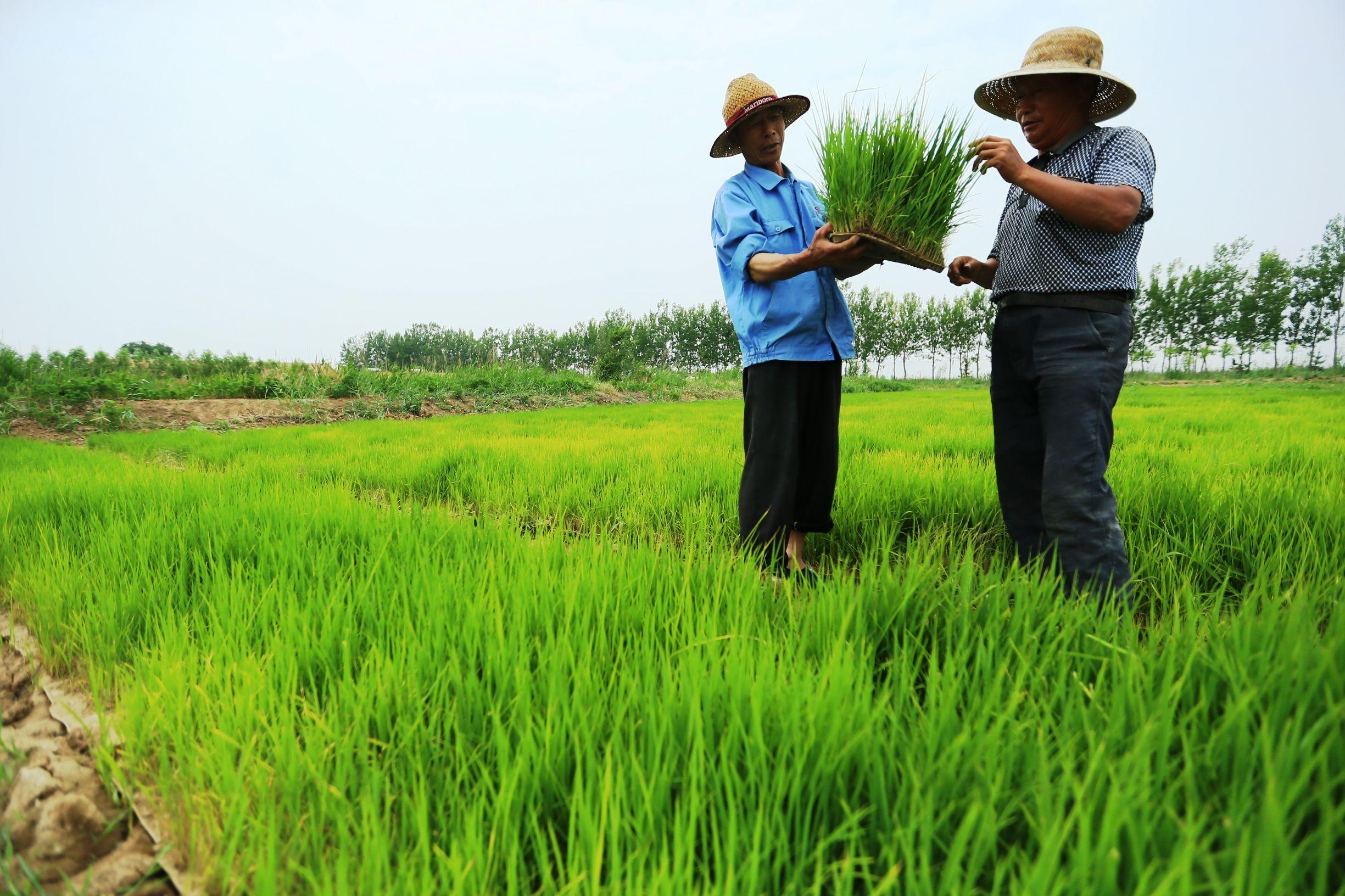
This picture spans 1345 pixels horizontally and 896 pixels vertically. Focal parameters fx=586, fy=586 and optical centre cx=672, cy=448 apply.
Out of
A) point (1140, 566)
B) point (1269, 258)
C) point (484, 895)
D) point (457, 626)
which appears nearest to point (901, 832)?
point (484, 895)

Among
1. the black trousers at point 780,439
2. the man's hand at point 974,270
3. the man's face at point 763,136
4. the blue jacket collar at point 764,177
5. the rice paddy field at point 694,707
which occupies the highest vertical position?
the man's face at point 763,136

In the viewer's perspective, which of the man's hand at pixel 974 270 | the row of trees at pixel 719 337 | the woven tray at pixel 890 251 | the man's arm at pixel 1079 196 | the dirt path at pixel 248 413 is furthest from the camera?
the row of trees at pixel 719 337

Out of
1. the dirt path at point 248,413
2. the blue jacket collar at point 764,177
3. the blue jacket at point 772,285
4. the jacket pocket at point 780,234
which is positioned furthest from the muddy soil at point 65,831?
the dirt path at point 248,413

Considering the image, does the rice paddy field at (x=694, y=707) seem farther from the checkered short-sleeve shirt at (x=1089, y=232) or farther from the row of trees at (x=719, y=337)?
the row of trees at (x=719, y=337)

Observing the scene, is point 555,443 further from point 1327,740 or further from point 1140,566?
point 1327,740

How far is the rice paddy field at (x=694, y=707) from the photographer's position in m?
0.72

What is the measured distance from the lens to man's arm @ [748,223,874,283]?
71.3 inches

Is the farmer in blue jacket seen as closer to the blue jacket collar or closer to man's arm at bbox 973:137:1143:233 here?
the blue jacket collar

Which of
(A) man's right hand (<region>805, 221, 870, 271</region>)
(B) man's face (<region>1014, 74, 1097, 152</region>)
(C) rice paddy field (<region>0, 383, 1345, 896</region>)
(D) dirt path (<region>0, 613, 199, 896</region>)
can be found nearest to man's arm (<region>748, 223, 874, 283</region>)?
(A) man's right hand (<region>805, 221, 870, 271</region>)

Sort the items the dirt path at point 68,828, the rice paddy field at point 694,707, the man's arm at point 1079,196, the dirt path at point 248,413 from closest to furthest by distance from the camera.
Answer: the rice paddy field at point 694,707, the dirt path at point 68,828, the man's arm at point 1079,196, the dirt path at point 248,413

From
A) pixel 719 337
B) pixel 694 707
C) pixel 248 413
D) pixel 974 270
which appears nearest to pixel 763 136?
pixel 974 270

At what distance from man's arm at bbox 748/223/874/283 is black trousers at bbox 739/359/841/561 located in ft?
1.13

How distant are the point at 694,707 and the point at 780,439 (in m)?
1.43

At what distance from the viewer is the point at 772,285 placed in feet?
7.09
